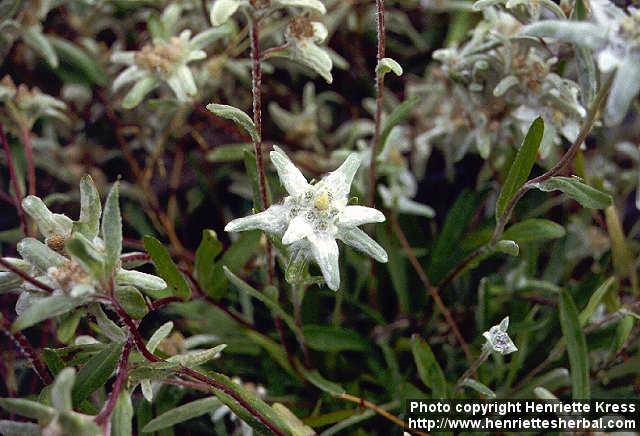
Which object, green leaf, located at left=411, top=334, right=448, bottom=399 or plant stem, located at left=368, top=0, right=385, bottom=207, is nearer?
plant stem, located at left=368, top=0, right=385, bottom=207

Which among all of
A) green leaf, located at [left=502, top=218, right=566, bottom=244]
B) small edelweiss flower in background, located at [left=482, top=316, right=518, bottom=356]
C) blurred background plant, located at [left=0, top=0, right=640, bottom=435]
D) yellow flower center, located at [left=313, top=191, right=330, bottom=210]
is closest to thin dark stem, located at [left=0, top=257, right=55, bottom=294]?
blurred background plant, located at [left=0, top=0, right=640, bottom=435]

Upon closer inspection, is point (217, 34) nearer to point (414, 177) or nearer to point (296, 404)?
point (414, 177)

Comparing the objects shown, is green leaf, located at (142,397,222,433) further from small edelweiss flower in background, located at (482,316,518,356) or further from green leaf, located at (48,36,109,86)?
green leaf, located at (48,36,109,86)

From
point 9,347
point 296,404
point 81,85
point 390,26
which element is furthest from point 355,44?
point 9,347

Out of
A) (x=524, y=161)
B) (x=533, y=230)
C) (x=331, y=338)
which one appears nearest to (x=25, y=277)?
(x=331, y=338)

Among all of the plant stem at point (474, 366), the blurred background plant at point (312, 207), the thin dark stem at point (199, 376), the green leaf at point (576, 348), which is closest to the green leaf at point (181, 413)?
the blurred background plant at point (312, 207)

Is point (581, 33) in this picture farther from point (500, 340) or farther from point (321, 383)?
point (321, 383)
